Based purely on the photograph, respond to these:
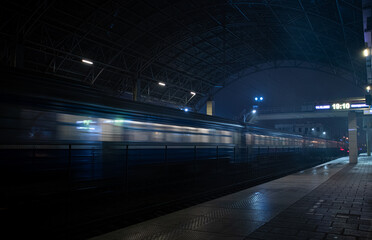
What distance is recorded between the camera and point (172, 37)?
27438 mm

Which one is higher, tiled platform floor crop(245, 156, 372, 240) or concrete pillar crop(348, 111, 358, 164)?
concrete pillar crop(348, 111, 358, 164)

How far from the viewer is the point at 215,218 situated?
627 cm

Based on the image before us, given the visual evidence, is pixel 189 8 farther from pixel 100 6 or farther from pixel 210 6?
pixel 100 6

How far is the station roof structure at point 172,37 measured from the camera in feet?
66.2

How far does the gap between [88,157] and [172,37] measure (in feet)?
68.1

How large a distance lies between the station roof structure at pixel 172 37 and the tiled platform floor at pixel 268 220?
15.9 m

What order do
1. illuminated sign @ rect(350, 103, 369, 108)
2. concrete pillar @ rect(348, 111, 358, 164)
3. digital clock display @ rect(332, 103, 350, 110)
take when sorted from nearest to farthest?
illuminated sign @ rect(350, 103, 369, 108)
digital clock display @ rect(332, 103, 350, 110)
concrete pillar @ rect(348, 111, 358, 164)

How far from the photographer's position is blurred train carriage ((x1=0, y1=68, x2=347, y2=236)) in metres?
7.30

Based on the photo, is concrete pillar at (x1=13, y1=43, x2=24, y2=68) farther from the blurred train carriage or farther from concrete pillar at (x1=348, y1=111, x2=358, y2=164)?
concrete pillar at (x1=348, y1=111, x2=358, y2=164)

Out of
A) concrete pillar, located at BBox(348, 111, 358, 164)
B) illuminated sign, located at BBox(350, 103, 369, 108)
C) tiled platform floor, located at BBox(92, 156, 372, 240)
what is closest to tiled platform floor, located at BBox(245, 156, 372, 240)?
tiled platform floor, located at BBox(92, 156, 372, 240)

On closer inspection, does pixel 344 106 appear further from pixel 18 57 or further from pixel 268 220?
pixel 18 57

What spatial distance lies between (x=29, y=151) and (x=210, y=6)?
19376mm

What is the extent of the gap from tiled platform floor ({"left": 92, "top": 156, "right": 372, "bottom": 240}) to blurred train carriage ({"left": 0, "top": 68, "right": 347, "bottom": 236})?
1681 millimetres

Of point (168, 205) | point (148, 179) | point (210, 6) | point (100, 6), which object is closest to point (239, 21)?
point (210, 6)
